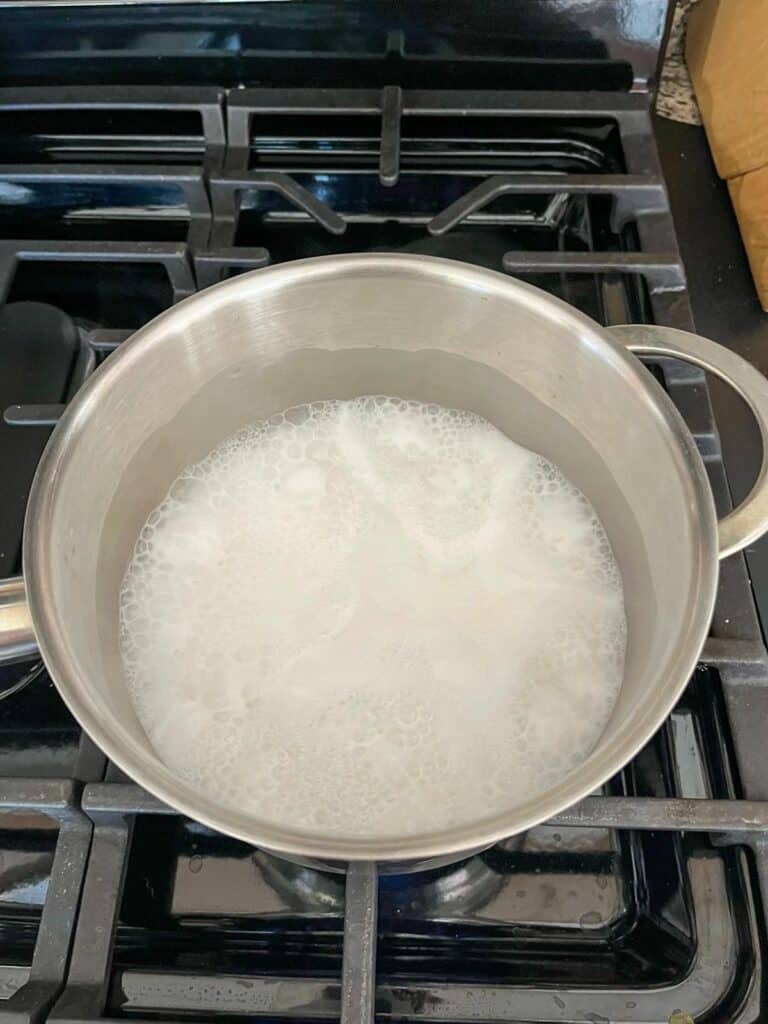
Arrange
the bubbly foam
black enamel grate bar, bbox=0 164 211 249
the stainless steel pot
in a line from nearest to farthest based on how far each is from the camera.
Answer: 1. the stainless steel pot
2. the bubbly foam
3. black enamel grate bar, bbox=0 164 211 249

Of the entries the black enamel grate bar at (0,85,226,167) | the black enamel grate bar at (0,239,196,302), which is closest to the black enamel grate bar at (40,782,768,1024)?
the black enamel grate bar at (0,239,196,302)

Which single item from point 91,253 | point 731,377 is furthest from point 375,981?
point 91,253

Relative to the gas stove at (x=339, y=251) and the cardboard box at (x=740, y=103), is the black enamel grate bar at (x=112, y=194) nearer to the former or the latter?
the gas stove at (x=339, y=251)

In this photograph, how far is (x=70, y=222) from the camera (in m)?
0.75

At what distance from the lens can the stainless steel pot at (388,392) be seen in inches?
16.7

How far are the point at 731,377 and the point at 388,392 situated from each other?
0.90ft

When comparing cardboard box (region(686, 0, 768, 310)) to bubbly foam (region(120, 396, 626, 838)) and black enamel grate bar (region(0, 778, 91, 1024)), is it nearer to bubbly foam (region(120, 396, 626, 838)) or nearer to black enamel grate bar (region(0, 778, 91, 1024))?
bubbly foam (region(120, 396, 626, 838))

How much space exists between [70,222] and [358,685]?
1.58 ft

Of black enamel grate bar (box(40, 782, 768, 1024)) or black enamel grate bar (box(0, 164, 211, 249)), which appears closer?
black enamel grate bar (box(40, 782, 768, 1024))

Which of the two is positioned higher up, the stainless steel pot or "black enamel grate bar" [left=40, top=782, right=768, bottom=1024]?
the stainless steel pot

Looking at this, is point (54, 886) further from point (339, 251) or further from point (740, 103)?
point (740, 103)

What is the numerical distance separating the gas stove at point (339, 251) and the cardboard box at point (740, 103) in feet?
0.22

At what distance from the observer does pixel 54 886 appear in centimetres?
48

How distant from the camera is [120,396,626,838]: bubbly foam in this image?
0.54 m
